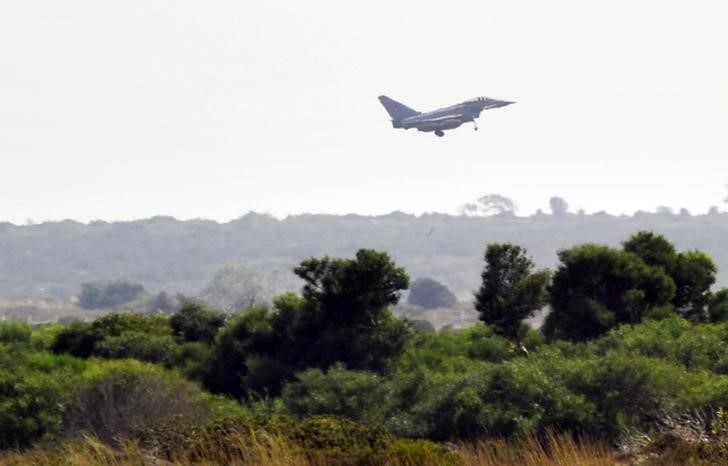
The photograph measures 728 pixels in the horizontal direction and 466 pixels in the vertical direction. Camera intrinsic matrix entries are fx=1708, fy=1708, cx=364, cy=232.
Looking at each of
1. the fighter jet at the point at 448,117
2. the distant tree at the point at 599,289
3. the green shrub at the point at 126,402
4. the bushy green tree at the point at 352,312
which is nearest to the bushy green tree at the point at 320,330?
the bushy green tree at the point at 352,312

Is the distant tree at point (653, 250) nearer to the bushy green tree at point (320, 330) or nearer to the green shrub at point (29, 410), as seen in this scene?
the bushy green tree at point (320, 330)

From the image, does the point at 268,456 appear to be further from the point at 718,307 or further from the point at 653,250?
the point at 653,250

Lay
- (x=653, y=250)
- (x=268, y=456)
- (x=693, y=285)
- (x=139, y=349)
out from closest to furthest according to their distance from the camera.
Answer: (x=268, y=456)
(x=139, y=349)
(x=693, y=285)
(x=653, y=250)

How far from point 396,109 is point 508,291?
75.8 meters

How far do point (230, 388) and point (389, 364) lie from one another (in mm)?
3413

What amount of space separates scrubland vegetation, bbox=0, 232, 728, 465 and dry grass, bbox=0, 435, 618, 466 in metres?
0.05

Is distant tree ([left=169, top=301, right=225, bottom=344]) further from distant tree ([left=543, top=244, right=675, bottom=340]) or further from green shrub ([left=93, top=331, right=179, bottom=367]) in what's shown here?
distant tree ([left=543, top=244, right=675, bottom=340])

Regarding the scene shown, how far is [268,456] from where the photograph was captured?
783 inches

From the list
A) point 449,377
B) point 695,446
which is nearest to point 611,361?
point 449,377

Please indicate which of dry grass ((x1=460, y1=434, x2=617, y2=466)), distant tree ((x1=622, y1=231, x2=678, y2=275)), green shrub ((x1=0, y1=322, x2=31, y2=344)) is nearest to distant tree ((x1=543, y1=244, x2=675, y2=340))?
distant tree ((x1=622, y1=231, x2=678, y2=275))

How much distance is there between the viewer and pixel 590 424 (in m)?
24.5

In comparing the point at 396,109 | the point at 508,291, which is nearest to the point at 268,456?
the point at 508,291

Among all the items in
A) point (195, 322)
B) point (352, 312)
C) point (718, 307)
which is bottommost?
point (195, 322)

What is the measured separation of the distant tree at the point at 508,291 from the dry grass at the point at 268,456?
622 inches
